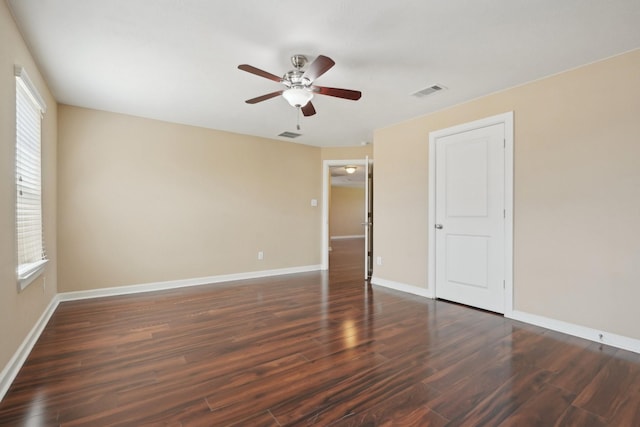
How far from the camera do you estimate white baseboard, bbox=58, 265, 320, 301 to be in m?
3.88

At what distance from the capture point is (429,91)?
10.8ft

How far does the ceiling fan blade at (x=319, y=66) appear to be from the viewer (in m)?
2.07

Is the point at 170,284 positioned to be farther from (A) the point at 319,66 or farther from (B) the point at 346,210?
(B) the point at 346,210

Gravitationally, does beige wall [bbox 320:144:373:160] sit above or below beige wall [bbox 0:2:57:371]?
above

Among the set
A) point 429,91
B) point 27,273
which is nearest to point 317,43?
point 429,91

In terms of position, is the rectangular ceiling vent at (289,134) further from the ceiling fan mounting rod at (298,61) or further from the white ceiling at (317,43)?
the ceiling fan mounting rod at (298,61)

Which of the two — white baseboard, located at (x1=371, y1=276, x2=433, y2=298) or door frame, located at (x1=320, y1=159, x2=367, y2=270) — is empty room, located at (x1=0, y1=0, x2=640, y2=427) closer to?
white baseboard, located at (x1=371, y1=276, x2=433, y2=298)

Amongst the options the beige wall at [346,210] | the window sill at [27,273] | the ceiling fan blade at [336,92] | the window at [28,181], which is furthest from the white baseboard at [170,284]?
the beige wall at [346,210]

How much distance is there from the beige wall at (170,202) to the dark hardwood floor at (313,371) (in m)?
0.92

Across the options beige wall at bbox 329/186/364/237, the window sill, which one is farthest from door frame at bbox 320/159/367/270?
beige wall at bbox 329/186/364/237

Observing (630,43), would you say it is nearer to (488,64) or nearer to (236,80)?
(488,64)

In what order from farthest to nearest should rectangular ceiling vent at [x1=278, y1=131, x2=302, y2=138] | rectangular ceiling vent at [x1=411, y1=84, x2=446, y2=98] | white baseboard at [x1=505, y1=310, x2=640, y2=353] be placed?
rectangular ceiling vent at [x1=278, y1=131, x2=302, y2=138], rectangular ceiling vent at [x1=411, y1=84, x2=446, y2=98], white baseboard at [x1=505, y1=310, x2=640, y2=353]

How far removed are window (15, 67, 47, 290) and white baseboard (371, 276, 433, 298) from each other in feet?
13.2

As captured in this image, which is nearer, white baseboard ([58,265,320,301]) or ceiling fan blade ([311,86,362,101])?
ceiling fan blade ([311,86,362,101])
